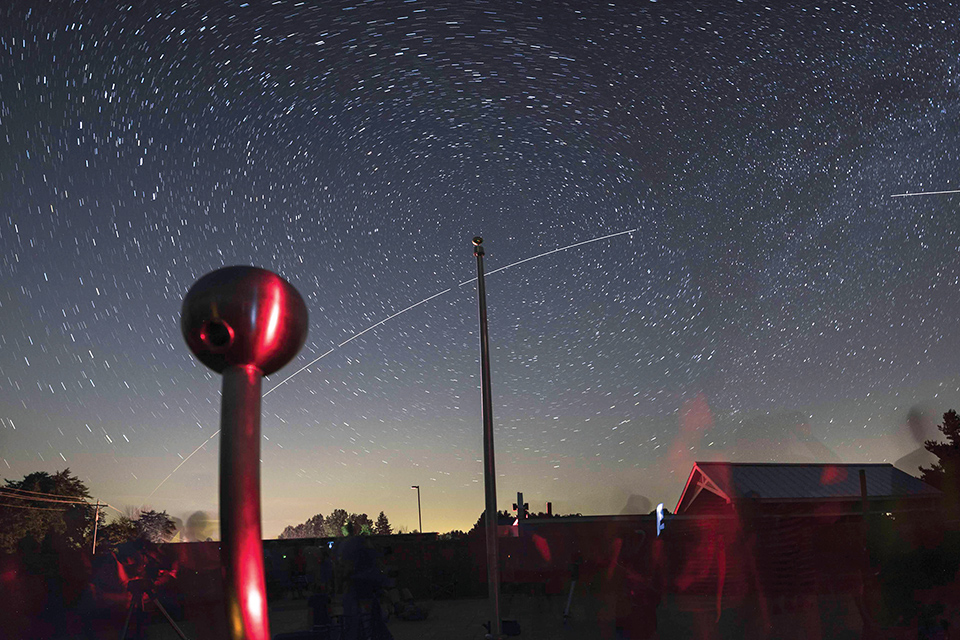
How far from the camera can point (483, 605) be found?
858 inches

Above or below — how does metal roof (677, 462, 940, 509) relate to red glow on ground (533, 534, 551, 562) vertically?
above

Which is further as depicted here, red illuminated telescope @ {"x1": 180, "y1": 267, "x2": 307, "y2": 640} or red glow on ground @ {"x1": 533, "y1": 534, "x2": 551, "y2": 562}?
red glow on ground @ {"x1": 533, "y1": 534, "x2": 551, "y2": 562}

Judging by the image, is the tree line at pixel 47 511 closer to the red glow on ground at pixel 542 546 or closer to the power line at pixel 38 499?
the power line at pixel 38 499

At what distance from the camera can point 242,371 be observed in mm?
3828

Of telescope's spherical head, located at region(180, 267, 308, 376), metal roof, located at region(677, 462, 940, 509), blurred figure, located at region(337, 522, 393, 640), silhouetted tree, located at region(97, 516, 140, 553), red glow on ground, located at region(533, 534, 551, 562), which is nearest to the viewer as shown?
telescope's spherical head, located at region(180, 267, 308, 376)

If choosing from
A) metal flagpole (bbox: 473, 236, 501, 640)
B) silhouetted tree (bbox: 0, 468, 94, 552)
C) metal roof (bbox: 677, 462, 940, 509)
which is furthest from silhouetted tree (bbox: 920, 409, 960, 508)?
silhouetted tree (bbox: 0, 468, 94, 552)

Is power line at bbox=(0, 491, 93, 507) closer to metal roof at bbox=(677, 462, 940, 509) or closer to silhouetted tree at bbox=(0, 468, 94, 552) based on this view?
silhouetted tree at bbox=(0, 468, 94, 552)

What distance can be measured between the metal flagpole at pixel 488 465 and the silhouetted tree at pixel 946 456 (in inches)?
2355

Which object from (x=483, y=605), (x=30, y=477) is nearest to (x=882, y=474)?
(x=483, y=605)

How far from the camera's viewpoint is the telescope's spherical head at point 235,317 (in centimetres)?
373

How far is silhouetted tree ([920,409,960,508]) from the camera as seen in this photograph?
59.2 m

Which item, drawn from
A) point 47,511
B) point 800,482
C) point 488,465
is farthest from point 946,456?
point 47,511

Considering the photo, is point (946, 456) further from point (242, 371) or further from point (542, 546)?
point (242, 371)

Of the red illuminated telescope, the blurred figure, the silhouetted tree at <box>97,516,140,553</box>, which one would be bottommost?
the silhouetted tree at <box>97,516,140,553</box>
